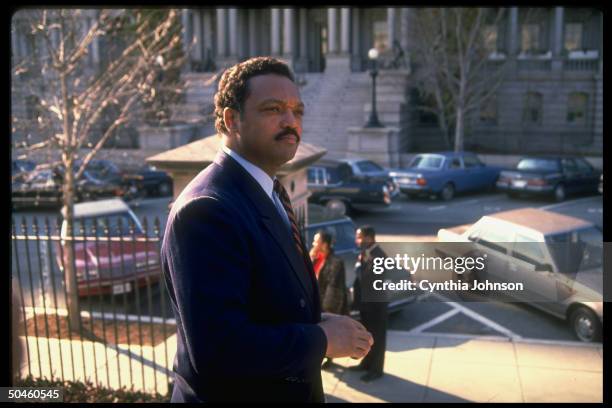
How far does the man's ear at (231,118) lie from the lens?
86.8 inches

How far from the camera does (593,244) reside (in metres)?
6.92

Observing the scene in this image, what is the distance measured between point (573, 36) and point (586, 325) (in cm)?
3381

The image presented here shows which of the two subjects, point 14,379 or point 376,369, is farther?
point 376,369

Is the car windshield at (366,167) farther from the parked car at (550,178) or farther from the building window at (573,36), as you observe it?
the building window at (573,36)

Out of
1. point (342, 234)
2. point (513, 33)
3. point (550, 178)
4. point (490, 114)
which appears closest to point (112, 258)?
point (342, 234)

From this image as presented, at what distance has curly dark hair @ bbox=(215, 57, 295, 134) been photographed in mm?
2184

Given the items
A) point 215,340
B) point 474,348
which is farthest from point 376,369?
point 215,340

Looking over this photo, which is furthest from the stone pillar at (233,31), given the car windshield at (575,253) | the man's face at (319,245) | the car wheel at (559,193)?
the man's face at (319,245)

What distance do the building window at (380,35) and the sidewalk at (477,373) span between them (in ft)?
114

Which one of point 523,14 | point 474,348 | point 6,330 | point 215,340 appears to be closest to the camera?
point 215,340

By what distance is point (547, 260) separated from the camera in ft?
18.2

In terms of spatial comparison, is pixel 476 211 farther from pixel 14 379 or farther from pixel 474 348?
pixel 14 379

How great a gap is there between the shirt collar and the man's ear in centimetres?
8
